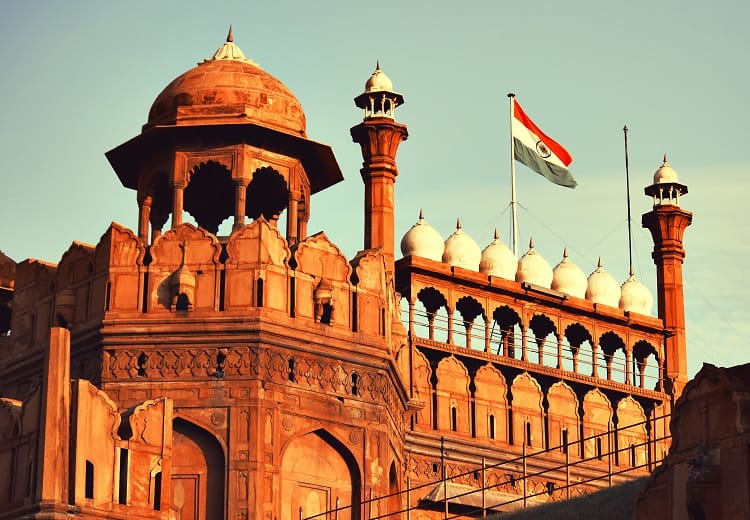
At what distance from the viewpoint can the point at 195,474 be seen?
86.1ft

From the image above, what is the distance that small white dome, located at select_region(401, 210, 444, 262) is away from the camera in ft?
117

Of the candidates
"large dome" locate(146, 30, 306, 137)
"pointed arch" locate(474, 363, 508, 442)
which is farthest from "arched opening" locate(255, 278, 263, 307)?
"pointed arch" locate(474, 363, 508, 442)

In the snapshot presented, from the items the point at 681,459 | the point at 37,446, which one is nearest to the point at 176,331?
the point at 37,446

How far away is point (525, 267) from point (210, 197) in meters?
8.00

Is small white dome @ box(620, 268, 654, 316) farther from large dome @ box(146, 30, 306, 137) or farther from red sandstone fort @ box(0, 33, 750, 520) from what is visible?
large dome @ box(146, 30, 306, 137)

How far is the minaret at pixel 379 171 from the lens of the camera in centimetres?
3434

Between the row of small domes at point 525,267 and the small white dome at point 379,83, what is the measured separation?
242 centimetres

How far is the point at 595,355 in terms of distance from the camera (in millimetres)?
37406

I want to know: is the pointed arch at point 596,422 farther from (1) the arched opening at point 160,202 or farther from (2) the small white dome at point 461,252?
(1) the arched opening at point 160,202

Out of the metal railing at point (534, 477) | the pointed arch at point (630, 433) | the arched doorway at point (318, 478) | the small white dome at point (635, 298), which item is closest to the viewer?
the arched doorway at point (318, 478)

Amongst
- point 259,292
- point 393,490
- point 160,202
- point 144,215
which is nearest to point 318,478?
point 393,490

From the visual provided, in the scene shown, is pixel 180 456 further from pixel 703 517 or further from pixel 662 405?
pixel 662 405

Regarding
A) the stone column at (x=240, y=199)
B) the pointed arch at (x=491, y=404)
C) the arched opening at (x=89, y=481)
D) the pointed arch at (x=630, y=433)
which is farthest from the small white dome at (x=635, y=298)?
the arched opening at (x=89, y=481)

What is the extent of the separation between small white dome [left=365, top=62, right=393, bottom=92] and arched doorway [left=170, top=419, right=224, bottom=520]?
10.6 metres
